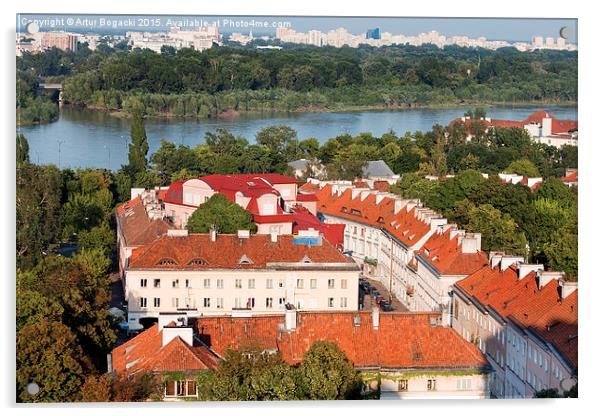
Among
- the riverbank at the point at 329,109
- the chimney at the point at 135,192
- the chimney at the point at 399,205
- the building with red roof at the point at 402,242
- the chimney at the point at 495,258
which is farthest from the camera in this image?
the chimney at the point at 135,192

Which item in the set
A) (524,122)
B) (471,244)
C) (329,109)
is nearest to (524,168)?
(524,122)

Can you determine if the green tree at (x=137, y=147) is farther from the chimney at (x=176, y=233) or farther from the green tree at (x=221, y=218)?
the chimney at (x=176, y=233)

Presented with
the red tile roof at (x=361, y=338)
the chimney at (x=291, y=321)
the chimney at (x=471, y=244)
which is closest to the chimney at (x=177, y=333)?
the red tile roof at (x=361, y=338)

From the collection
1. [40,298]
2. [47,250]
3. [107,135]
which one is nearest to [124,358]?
[40,298]

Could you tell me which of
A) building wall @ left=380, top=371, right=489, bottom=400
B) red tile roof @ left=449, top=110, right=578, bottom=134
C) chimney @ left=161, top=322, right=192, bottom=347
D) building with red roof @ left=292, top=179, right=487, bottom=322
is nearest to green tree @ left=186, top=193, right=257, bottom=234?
building with red roof @ left=292, top=179, right=487, bottom=322

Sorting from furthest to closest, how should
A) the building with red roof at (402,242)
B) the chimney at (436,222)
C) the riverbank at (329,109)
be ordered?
the riverbank at (329,109)
the chimney at (436,222)
the building with red roof at (402,242)

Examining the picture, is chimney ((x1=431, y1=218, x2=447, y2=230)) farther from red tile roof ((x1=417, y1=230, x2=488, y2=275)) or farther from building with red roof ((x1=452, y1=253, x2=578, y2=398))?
building with red roof ((x1=452, y1=253, x2=578, y2=398))
